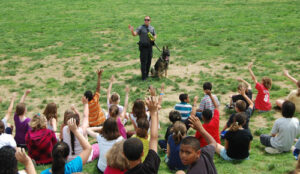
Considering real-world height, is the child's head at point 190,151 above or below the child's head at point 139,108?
above

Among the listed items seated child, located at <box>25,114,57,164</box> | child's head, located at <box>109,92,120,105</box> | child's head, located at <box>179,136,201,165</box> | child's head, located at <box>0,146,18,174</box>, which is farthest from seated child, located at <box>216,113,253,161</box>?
child's head, located at <box>0,146,18,174</box>

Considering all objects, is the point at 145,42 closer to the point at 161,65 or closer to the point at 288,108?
the point at 161,65

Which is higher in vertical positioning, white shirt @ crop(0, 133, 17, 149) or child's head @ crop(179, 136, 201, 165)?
child's head @ crop(179, 136, 201, 165)

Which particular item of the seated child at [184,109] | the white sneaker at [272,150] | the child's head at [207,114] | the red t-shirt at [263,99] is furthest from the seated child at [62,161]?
the red t-shirt at [263,99]

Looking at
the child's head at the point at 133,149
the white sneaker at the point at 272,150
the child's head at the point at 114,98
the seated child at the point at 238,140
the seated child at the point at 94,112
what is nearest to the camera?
the child's head at the point at 133,149

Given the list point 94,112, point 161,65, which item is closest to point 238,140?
point 94,112

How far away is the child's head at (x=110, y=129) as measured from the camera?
557 centimetres

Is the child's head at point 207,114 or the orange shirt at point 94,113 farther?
the orange shirt at point 94,113

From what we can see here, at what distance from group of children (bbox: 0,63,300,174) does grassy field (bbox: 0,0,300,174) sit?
1.24 ft

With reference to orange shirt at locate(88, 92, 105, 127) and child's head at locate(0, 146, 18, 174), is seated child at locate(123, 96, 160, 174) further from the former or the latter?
orange shirt at locate(88, 92, 105, 127)

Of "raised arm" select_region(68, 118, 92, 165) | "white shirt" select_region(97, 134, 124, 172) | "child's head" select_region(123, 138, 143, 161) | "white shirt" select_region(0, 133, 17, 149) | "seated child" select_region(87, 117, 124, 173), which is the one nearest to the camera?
"child's head" select_region(123, 138, 143, 161)

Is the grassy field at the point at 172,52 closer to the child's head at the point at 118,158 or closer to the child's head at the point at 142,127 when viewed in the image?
the child's head at the point at 142,127

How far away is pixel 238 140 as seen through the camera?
6.15 metres

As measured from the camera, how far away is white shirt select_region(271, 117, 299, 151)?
21.4 ft
